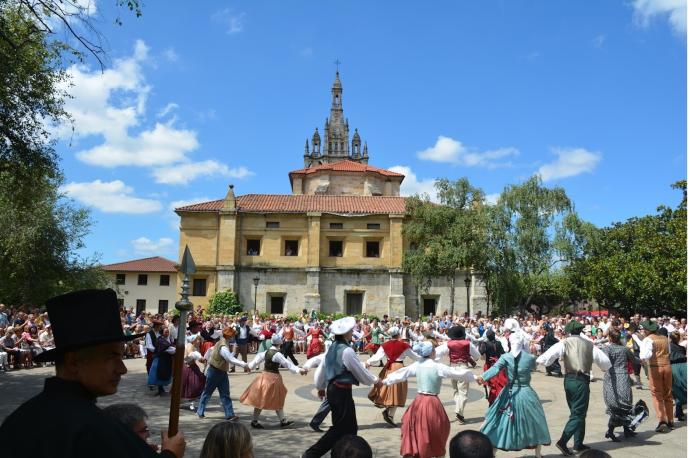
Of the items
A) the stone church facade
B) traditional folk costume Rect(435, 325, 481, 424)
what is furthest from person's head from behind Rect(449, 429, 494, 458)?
the stone church facade

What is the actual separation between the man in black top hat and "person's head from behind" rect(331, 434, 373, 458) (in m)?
1.22

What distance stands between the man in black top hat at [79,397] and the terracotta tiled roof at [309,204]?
3903 cm

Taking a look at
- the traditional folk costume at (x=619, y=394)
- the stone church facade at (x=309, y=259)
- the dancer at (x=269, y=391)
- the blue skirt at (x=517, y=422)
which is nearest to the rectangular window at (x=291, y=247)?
the stone church facade at (x=309, y=259)

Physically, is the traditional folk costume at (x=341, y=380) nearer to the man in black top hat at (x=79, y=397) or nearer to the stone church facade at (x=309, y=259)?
the man in black top hat at (x=79, y=397)

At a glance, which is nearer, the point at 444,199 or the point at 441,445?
the point at 441,445

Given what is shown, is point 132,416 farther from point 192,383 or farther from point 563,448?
point 192,383

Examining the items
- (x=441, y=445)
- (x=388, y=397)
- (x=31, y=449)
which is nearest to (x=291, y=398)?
(x=388, y=397)

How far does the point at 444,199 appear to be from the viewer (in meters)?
39.0

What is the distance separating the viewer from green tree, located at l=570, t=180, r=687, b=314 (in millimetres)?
32906

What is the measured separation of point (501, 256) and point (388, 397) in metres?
30.1

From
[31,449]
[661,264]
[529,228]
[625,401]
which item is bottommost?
[625,401]

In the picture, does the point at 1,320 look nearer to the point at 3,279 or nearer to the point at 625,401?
the point at 3,279

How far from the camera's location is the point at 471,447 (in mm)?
3314

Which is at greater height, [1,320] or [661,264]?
[661,264]
